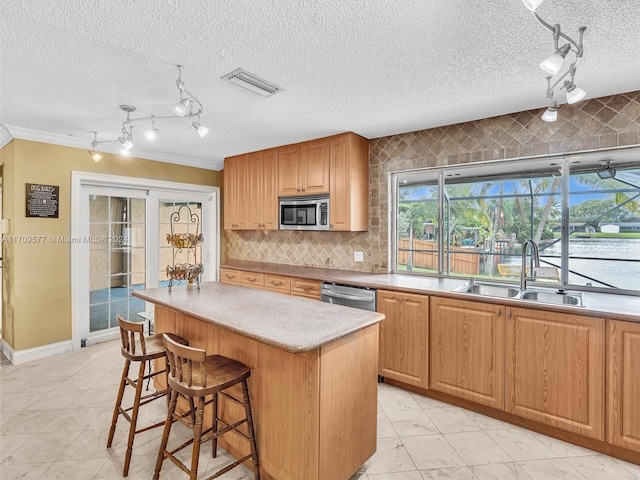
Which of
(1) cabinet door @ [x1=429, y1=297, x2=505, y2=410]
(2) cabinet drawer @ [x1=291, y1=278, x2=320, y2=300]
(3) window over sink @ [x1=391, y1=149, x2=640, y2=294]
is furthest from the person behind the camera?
(2) cabinet drawer @ [x1=291, y1=278, x2=320, y2=300]

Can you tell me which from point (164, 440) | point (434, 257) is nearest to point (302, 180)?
point (434, 257)

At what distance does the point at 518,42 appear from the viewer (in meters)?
1.82

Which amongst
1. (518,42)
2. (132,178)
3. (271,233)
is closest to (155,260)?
(132,178)

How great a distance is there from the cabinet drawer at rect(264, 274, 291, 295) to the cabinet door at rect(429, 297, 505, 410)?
1599mm

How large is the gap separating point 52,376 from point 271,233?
9.20 feet

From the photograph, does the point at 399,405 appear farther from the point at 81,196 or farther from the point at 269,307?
the point at 81,196

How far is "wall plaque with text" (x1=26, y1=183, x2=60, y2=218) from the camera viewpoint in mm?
3427

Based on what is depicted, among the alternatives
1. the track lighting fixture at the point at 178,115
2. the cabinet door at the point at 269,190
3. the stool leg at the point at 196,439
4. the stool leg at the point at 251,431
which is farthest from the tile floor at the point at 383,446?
the cabinet door at the point at 269,190

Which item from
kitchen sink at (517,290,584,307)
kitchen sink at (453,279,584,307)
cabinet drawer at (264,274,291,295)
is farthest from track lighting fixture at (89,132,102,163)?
kitchen sink at (517,290,584,307)

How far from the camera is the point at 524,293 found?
268 centimetres

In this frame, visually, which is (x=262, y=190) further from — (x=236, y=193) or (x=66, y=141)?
(x=66, y=141)

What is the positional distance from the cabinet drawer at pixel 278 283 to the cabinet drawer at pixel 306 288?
0.26ft

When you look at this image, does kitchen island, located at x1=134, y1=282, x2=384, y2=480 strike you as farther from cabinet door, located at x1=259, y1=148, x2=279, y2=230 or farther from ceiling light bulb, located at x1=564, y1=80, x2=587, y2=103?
cabinet door, located at x1=259, y1=148, x2=279, y2=230

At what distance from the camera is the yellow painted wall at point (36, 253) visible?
11.1 ft
